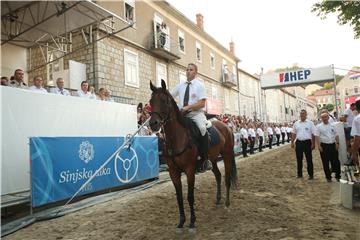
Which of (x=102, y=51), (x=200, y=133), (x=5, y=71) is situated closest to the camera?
(x=200, y=133)

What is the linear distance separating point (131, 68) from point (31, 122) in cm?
1319


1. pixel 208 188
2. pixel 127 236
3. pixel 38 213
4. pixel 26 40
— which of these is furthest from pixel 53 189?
pixel 26 40

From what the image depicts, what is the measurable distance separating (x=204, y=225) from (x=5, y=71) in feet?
43.3

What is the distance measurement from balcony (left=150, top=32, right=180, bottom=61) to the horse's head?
56.9 feet

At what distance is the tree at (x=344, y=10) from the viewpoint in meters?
14.1

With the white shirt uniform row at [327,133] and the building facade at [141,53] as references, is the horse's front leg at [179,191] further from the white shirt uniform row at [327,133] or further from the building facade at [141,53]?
the building facade at [141,53]

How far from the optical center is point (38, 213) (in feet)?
21.8

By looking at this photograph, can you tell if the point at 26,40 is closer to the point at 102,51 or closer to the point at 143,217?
the point at 102,51

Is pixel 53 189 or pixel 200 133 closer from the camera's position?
pixel 200 133

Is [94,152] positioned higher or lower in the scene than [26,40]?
lower

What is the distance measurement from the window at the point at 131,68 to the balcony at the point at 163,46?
1979 mm

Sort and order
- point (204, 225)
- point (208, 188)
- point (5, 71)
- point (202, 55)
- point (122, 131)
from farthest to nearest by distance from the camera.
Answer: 1. point (202, 55)
2. point (5, 71)
3. point (122, 131)
4. point (208, 188)
5. point (204, 225)

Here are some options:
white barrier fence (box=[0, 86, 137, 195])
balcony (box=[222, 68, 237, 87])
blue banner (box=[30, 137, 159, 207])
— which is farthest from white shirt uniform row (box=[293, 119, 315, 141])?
balcony (box=[222, 68, 237, 87])

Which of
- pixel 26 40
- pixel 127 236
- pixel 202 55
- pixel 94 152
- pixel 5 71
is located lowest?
pixel 127 236
